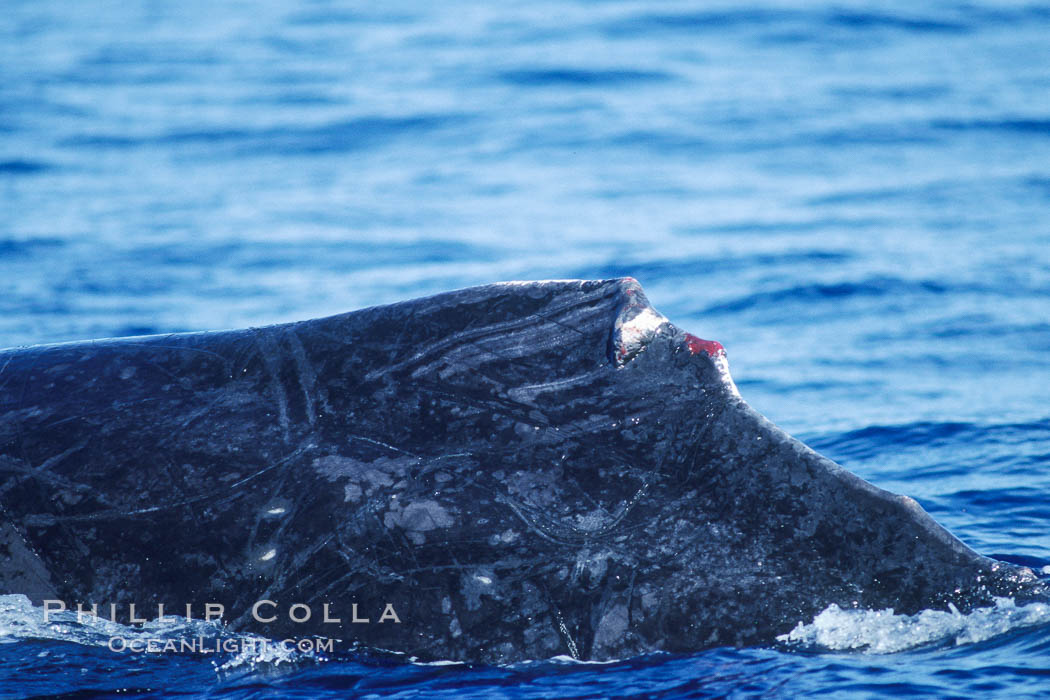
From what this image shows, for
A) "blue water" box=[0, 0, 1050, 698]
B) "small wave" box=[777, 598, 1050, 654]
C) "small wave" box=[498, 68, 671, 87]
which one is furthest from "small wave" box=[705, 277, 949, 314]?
"small wave" box=[498, 68, 671, 87]

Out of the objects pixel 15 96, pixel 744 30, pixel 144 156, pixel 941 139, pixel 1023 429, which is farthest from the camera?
pixel 744 30

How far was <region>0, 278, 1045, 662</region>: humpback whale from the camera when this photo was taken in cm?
406

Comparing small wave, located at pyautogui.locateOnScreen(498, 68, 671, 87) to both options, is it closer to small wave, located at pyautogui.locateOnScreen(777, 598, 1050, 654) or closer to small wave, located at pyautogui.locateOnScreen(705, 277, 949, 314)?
small wave, located at pyautogui.locateOnScreen(705, 277, 949, 314)

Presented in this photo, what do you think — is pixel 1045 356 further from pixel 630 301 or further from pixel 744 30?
pixel 744 30

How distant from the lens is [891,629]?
4.11 m

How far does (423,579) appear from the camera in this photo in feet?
13.6

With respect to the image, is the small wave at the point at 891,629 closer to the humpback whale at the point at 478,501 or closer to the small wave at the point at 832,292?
the humpback whale at the point at 478,501

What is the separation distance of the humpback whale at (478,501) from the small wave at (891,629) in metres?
0.05

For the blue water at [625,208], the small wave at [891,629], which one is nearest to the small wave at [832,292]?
the blue water at [625,208]

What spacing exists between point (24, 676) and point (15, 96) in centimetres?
1735

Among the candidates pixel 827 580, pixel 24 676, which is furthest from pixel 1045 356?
pixel 24 676

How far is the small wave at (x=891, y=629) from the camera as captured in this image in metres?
4.06

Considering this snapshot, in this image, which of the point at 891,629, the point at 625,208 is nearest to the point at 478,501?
the point at 891,629

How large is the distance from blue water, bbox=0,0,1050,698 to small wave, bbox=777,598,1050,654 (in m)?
0.01
